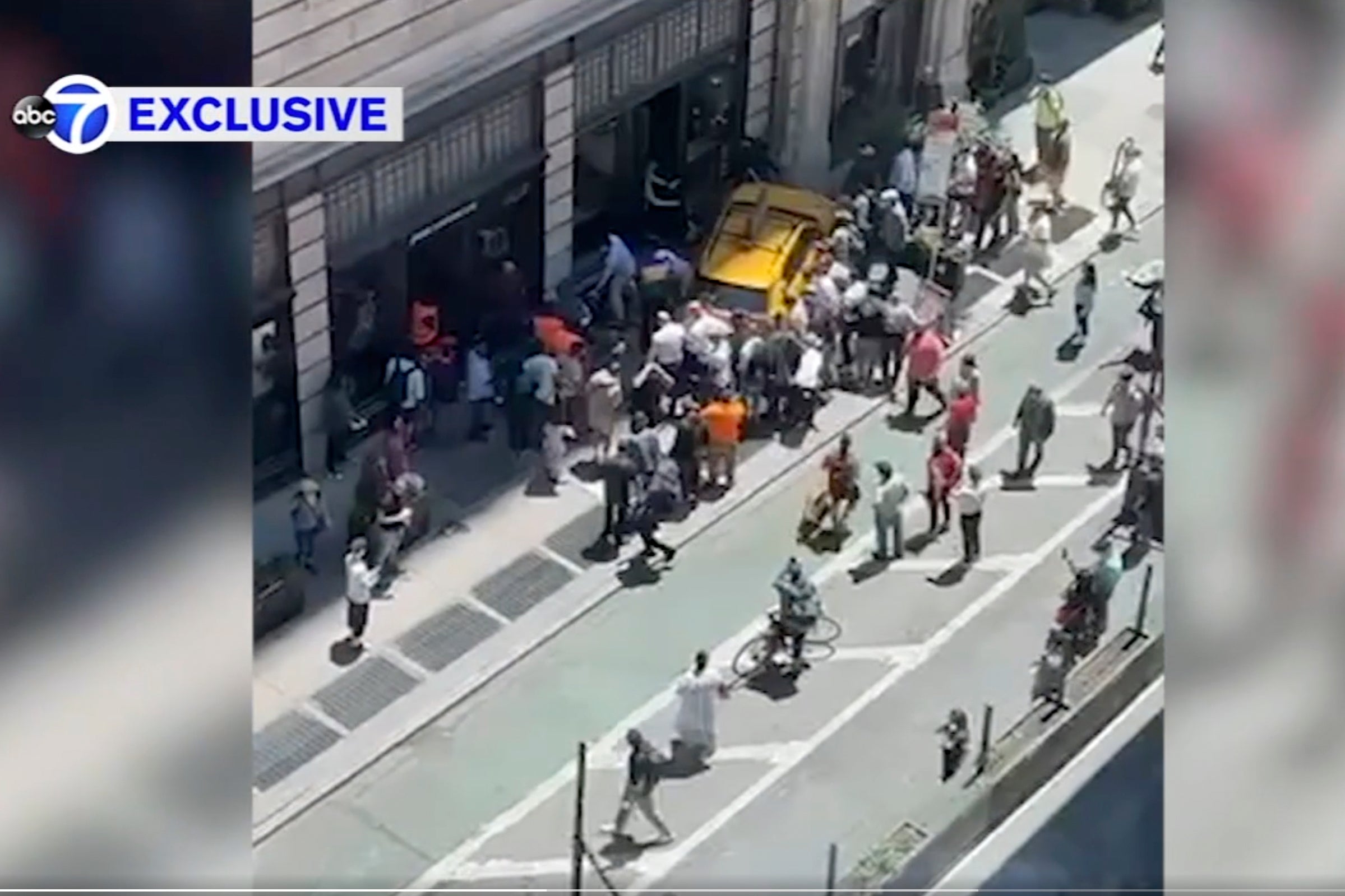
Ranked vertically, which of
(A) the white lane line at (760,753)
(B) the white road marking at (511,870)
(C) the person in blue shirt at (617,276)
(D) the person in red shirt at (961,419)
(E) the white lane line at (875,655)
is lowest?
(B) the white road marking at (511,870)

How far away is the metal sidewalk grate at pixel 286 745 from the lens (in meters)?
22.1

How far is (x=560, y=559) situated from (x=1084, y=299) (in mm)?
4988

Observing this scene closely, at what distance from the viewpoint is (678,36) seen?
2538 centimetres

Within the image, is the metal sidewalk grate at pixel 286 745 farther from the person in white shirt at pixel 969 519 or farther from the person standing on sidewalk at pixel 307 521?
the person in white shirt at pixel 969 519

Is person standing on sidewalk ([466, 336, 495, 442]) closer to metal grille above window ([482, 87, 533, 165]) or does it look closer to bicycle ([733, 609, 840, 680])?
metal grille above window ([482, 87, 533, 165])

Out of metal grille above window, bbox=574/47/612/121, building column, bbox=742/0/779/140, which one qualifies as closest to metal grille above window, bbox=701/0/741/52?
building column, bbox=742/0/779/140

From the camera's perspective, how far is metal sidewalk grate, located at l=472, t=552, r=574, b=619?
77.1 feet

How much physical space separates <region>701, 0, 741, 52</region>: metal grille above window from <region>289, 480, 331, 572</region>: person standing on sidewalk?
502 cm

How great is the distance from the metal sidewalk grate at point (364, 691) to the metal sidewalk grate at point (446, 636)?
19 cm

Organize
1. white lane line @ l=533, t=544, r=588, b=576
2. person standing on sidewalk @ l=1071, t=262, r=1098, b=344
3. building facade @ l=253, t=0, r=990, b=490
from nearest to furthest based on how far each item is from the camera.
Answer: building facade @ l=253, t=0, r=990, b=490 → white lane line @ l=533, t=544, r=588, b=576 → person standing on sidewalk @ l=1071, t=262, r=1098, b=344

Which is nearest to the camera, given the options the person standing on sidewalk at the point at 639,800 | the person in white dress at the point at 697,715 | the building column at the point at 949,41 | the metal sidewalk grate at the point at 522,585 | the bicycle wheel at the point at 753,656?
the person standing on sidewalk at the point at 639,800

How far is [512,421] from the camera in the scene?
79.2 ft

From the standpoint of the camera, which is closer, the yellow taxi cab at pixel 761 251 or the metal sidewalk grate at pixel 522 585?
the metal sidewalk grate at pixel 522 585

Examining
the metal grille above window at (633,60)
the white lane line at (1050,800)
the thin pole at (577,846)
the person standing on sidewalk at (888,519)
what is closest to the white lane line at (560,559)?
the thin pole at (577,846)
